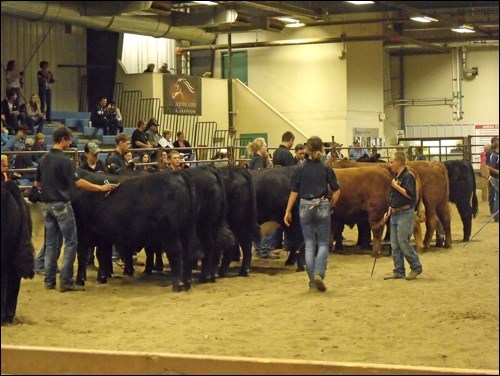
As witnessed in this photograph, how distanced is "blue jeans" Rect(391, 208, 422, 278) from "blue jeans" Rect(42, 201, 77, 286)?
10.9 ft

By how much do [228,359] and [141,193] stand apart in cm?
499

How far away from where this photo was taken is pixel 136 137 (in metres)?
16.7

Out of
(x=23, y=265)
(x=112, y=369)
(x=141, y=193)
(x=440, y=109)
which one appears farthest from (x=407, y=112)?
(x=112, y=369)

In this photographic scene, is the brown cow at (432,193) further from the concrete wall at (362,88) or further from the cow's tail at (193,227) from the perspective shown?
the concrete wall at (362,88)

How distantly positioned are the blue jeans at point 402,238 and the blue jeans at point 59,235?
333cm

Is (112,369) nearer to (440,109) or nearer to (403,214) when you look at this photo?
(403,214)

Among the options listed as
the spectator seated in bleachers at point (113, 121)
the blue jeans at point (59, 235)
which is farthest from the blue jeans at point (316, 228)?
the spectator seated in bleachers at point (113, 121)

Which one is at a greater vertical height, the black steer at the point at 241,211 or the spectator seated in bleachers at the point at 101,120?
the spectator seated in bleachers at the point at 101,120

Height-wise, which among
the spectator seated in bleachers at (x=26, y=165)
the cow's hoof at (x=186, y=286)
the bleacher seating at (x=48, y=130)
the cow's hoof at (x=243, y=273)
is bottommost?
the cow's hoof at (x=186, y=286)

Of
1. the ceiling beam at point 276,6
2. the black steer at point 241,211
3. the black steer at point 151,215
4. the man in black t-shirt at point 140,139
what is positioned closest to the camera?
the ceiling beam at point 276,6

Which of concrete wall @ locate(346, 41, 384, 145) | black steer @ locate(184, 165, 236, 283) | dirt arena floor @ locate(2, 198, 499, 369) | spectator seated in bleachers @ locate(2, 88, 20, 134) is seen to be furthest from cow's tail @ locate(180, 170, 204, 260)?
concrete wall @ locate(346, 41, 384, 145)

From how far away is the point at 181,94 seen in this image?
25062mm

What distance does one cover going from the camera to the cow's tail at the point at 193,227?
10.5 m

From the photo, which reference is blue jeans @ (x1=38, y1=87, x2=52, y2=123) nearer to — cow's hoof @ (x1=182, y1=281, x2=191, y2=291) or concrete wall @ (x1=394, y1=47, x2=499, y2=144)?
concrete wall @ (x1=394, y1=47, x2=499, y2=144)
